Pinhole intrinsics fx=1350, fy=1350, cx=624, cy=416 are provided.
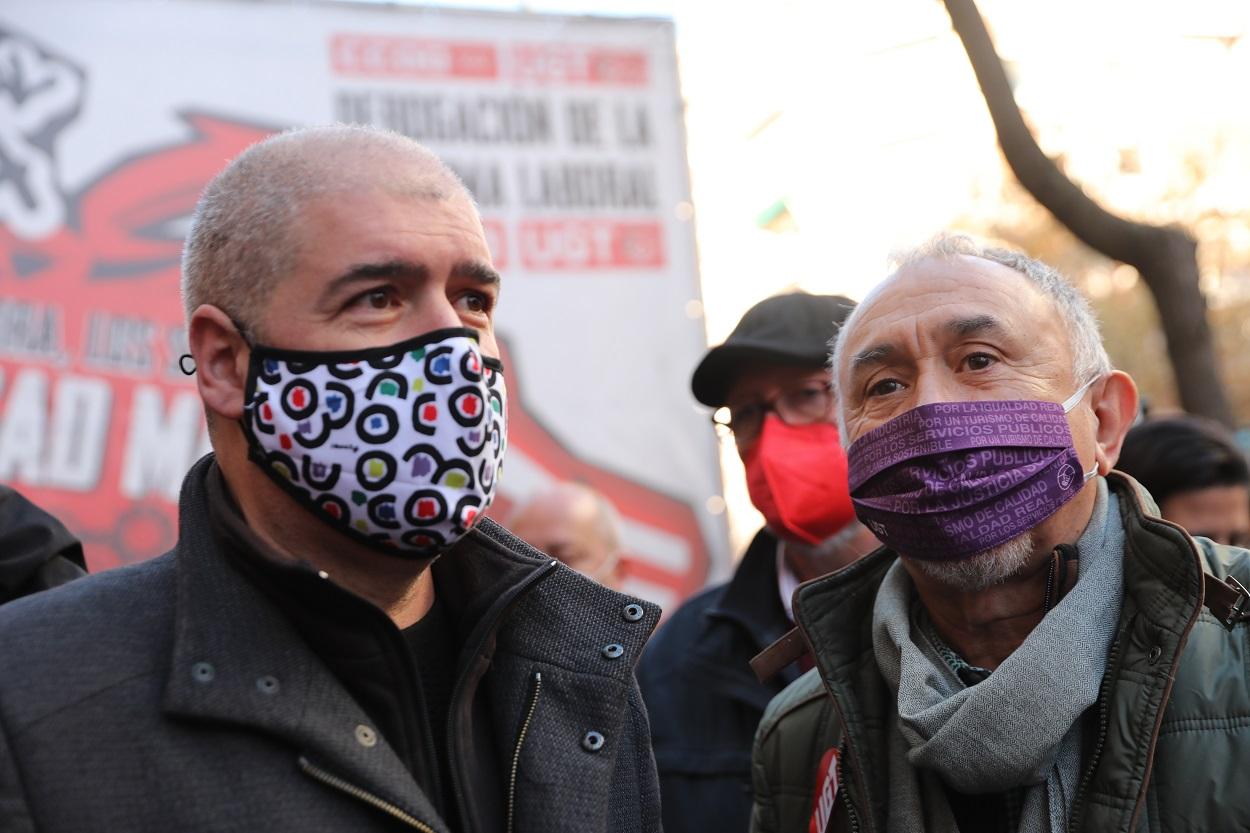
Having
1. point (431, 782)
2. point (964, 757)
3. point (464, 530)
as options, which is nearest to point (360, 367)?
point (464, 530)

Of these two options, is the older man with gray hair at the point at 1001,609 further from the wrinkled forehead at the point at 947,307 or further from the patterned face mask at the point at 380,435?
the patterned face mask at the point at 380,435

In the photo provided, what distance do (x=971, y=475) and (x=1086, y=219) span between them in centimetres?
302

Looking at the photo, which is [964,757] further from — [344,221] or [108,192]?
[108,192]

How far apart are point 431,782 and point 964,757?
915mm

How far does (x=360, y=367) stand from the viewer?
2117mm

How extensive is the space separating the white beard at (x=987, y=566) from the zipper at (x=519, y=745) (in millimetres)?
795

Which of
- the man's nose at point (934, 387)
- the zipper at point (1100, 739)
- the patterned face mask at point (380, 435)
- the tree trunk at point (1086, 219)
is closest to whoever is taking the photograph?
the patterned face mask at point (380, 435)

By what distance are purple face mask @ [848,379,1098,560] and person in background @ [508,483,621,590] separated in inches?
92.0

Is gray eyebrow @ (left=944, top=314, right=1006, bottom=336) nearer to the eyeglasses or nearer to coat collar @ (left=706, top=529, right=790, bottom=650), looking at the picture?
the eyeglasses

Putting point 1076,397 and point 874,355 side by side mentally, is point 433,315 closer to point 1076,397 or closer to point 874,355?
point 874,355

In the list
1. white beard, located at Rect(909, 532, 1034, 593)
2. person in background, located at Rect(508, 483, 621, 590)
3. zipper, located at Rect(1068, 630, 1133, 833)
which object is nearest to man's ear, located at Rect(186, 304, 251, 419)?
white beard, located at Rect(909, 532, 1034, 593)

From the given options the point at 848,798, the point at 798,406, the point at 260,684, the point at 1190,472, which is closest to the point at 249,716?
the point at 260,684

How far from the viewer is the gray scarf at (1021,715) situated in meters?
2.31

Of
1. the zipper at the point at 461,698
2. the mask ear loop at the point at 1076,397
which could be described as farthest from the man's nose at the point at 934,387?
the zipper at the point at 461,698
